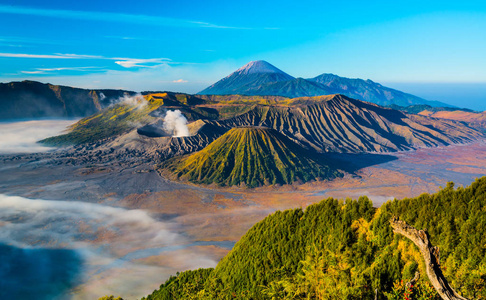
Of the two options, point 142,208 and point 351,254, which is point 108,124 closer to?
point 142,208

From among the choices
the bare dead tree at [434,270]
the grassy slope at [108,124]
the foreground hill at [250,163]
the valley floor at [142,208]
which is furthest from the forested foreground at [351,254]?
the grassy slope at [108,124]

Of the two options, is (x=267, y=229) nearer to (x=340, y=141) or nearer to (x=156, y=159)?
(x=156, y=159)

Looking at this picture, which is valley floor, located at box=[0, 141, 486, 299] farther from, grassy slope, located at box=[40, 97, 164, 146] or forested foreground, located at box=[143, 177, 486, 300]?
grassy slope, located at box=[40, 97, 164, 146]

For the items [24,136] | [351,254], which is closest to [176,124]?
[24,136]

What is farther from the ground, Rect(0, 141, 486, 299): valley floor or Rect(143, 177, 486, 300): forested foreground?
Rect(143, 177, 486, 300): forested foreground

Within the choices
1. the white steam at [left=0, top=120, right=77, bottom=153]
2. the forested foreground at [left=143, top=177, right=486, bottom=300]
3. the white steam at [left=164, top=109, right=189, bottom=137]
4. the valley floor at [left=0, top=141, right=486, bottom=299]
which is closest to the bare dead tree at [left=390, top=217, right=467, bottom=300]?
the forested foreground at [left=143, top=177, right=486, bottom=300]

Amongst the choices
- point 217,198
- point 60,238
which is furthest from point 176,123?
point 60,238
